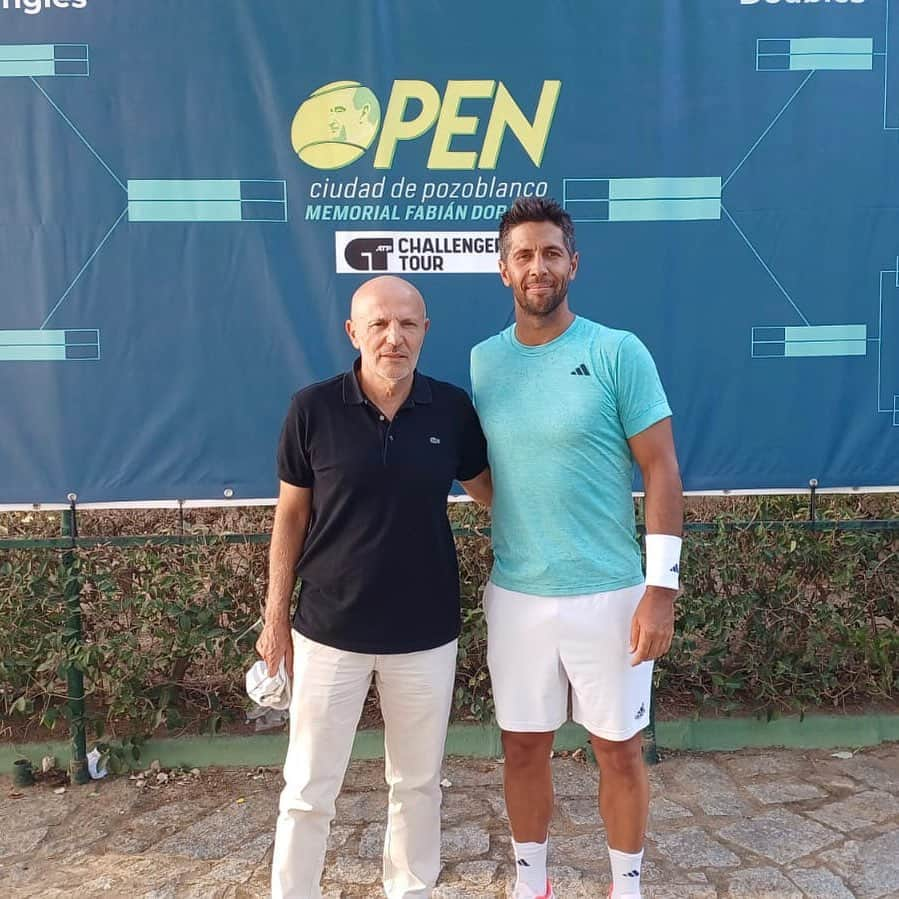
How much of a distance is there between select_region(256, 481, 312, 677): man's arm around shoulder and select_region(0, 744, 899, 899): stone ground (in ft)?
2.90

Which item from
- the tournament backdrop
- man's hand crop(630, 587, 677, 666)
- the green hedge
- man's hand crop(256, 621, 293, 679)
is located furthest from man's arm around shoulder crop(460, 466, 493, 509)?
the green hedge

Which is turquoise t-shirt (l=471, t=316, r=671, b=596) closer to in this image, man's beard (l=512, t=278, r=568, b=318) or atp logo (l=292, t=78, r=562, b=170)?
man's beard (l=512, t=278, r=568, b=318)

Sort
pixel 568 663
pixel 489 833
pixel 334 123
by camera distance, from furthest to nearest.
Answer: pixel 334 123 < pixel 489 833 < pixel 568 663

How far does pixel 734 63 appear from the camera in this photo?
3186 mm

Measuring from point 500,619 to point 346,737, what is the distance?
526mm

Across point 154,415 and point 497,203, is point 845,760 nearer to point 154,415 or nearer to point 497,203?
point 497,203

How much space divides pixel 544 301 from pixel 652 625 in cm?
89

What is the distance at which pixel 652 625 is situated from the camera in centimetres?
225

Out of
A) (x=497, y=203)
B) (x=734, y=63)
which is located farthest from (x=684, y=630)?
(x=734, y=63)

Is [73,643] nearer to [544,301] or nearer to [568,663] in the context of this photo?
[568,663]

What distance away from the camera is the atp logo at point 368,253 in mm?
3209

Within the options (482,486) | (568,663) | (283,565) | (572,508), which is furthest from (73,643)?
(572,508)

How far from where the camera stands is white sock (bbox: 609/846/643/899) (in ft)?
8.09

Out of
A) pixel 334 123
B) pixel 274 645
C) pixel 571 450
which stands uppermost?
pixel 334 123
